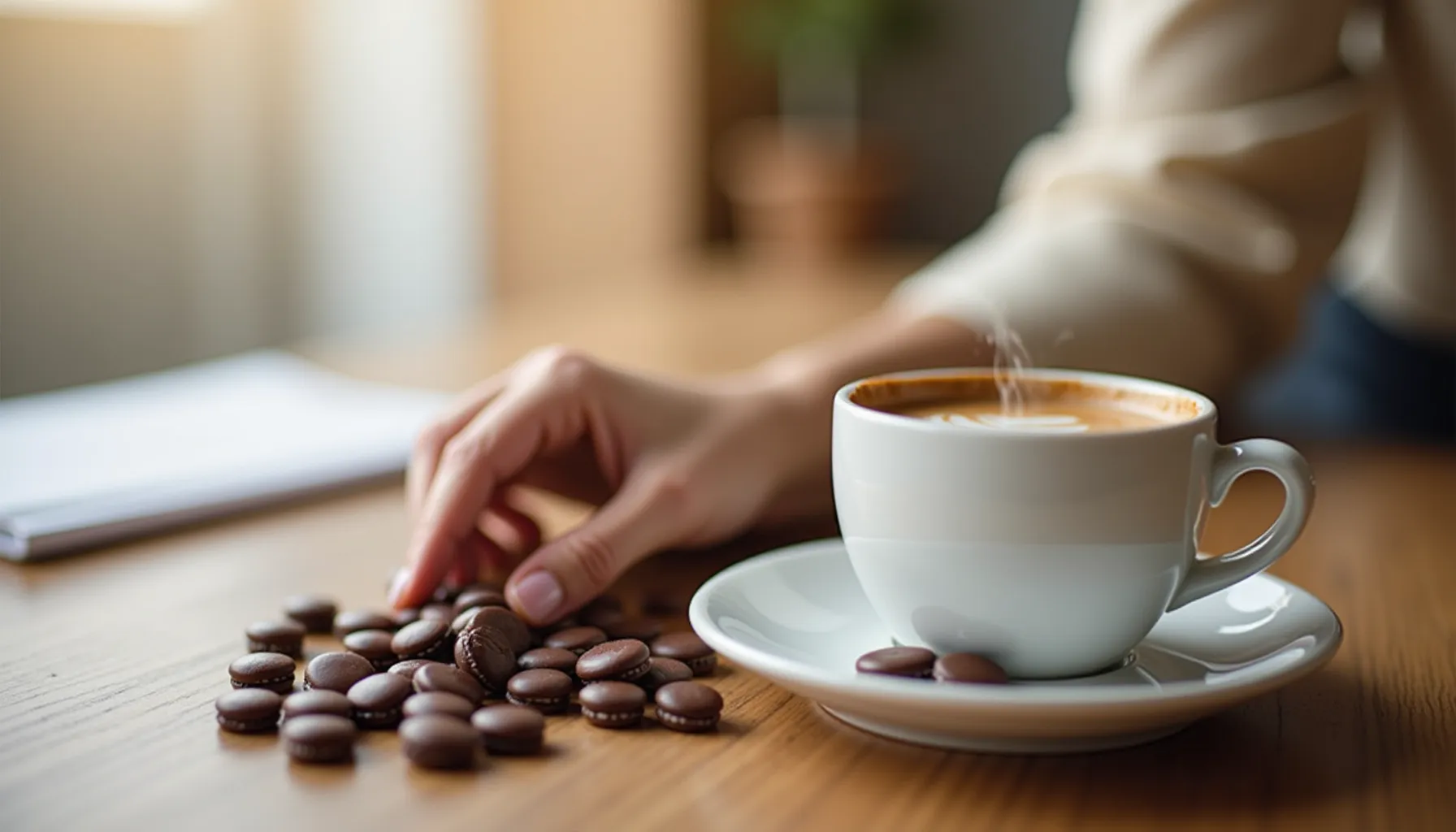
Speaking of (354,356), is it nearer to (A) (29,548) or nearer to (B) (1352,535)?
(A) (29,548)

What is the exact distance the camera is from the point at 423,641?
741 mm

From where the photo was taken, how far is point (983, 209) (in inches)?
187

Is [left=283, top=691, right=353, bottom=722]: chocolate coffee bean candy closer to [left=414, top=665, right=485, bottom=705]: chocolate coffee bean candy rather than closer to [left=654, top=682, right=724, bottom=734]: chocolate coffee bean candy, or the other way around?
[left=414, top=665, right=485, bottom=705]: chocolate coffee bean candy

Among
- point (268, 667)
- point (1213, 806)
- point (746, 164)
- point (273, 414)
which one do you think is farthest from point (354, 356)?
point (746, 164)

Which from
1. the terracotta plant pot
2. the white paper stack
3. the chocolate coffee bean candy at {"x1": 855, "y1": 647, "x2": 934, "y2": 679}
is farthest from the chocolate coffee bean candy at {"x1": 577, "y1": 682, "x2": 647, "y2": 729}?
the terracotta plant pot

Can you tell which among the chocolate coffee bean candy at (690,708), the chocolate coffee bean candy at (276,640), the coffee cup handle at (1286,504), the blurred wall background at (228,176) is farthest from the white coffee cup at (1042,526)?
the blurred wall background at (228,176)

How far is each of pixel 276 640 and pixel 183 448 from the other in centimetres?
48

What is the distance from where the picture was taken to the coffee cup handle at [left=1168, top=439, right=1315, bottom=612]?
2.24 feet

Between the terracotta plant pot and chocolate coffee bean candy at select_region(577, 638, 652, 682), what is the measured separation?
11.1ft

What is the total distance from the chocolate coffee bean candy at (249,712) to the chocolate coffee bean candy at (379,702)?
37 mm

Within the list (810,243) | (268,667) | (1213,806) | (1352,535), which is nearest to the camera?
(1213,806)

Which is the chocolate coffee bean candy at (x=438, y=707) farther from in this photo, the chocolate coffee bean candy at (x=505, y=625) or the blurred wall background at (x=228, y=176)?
the blurred wall background at (x=228, y=176)

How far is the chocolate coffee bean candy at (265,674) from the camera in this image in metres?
0.71

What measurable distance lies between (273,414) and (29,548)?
400 mm
